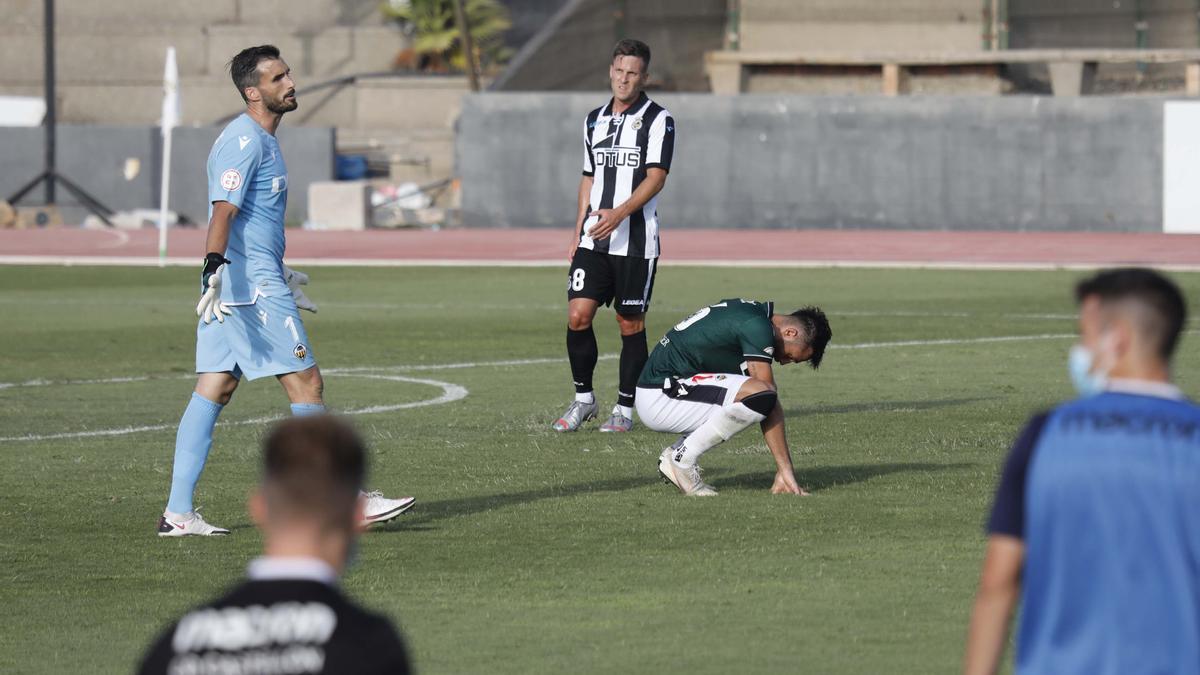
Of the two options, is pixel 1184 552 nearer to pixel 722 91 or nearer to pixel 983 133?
pixel 983 133

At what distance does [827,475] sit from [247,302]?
3008mm

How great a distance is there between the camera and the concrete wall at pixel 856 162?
112ft

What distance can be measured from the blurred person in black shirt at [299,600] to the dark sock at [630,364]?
338 inches

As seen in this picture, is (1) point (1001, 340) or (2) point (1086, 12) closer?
(1) point (1001, 340)

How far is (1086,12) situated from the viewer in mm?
43375

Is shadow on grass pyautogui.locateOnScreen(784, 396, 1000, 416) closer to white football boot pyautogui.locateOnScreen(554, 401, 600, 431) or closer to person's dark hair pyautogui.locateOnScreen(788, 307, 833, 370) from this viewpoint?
white football boot pyautogui.locateOnScreen(554, 401, 600, 431)

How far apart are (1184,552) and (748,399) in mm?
5361

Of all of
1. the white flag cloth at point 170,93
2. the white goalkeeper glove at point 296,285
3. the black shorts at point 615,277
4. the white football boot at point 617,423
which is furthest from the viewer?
the white flag cloth at point 170,93

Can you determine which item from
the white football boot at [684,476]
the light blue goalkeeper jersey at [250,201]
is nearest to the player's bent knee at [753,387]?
the white football boot at [684,476]

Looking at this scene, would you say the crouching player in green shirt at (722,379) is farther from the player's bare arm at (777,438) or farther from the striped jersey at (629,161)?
the striped jersey at (629,161)

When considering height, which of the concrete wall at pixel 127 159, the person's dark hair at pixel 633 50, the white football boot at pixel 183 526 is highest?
the concrete wall at pixel 127 159

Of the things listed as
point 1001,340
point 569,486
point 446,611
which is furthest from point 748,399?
point 1001,340

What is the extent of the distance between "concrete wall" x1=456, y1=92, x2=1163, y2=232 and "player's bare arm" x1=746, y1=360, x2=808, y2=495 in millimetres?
25966

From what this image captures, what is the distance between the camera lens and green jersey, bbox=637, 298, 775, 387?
906 centimetres
